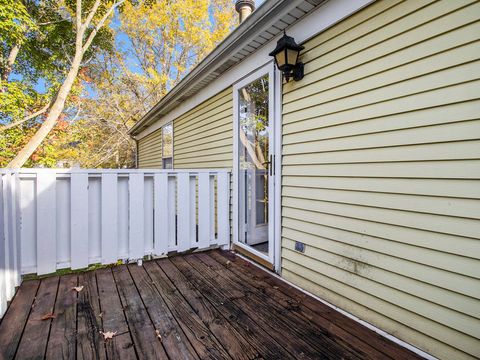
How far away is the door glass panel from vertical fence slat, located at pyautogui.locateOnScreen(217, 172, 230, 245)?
21 centimetres

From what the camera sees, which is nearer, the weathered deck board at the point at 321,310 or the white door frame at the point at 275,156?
the weathered deck board at the point at 321,310

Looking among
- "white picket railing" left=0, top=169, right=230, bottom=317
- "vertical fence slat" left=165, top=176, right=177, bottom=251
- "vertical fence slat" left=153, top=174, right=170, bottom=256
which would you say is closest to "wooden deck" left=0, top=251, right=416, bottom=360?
"white picket railing" left=0, top=169, right=230, bottom=317

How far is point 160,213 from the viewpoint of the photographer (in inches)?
118

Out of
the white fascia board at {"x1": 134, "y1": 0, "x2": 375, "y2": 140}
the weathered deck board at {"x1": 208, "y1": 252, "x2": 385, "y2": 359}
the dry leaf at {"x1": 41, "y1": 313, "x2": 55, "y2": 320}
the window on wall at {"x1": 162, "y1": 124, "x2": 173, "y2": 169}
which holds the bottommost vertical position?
the weathered deck board at {"x1": 208, "y1": 252, "x2": 385, "y2": 359}

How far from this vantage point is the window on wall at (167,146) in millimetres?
6306

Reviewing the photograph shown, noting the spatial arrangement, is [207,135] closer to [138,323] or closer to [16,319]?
[138,323]

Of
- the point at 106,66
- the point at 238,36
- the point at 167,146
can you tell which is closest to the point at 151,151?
the point at 167,146

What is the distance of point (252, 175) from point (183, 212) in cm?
100

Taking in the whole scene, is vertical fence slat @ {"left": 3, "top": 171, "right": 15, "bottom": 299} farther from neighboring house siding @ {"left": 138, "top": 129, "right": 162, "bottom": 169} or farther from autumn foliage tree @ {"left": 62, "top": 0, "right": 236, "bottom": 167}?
autumn foliage tree @ {"left": 62, "top": 0, "right": 236, "bottom": 167}

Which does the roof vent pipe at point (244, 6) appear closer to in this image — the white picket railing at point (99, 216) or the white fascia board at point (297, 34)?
the white fascia board at point (297, 34)

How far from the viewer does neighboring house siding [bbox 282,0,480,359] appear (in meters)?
1.36

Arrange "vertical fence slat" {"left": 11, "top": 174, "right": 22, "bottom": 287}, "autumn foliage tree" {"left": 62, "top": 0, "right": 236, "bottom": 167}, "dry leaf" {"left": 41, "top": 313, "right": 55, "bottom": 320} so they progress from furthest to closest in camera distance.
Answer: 1. "autumn foliage tree" {"left": 62, "top": 0, "right": 236, "bottom": 167}
2. "vertical fence slat" {"left": 11, "top": 174, "right": 22, "bottom": 287}
3. "dry leaf" {"left": 41, "top": 313, "right": 55, "bottom": 320}

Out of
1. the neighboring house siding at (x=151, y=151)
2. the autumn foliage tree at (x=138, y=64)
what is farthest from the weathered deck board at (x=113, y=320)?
the autumn foliage tree at (x=138, y=64)

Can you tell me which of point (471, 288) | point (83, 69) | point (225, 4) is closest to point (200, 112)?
point (471, 288)
